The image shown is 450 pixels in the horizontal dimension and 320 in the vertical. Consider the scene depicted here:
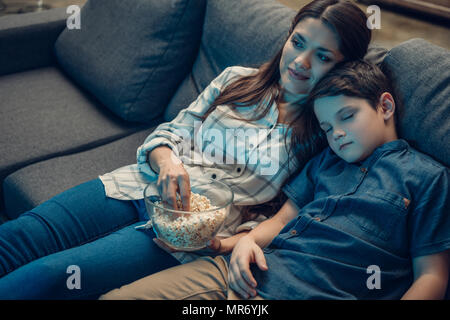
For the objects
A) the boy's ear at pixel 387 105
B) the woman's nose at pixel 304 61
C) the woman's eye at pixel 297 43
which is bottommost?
the boy's ear at pixel 387 105

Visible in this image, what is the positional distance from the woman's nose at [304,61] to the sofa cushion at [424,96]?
21cm

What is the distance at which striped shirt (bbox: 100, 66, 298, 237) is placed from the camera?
1.24 meters

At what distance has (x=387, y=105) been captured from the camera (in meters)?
1.09

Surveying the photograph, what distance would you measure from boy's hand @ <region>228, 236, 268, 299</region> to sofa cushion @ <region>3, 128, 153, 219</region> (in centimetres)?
71

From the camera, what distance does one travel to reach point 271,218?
46.3 inches

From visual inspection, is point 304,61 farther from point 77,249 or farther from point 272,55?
point 77,249

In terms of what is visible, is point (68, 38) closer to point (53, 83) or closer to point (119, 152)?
point (53, 83)

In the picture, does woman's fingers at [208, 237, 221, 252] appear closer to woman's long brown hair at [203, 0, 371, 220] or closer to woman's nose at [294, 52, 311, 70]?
woman's long brown hair at [203, 0, 371, 220]

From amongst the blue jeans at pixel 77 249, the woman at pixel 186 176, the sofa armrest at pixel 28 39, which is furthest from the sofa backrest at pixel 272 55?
the sofa armrest at pixel 28 39

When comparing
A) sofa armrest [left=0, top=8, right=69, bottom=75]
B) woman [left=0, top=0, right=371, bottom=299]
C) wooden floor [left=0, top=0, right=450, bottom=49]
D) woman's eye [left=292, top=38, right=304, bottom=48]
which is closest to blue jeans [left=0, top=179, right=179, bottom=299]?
woman [left=0, top=0, right=371, bottom=299]

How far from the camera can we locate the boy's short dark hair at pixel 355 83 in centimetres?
107

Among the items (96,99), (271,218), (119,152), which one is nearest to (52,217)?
(119,152)

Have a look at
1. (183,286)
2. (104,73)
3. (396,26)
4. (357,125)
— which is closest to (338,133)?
(357,125)

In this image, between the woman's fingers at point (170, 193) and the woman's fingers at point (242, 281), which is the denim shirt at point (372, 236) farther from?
the woman's fingers at point (170, 193)
